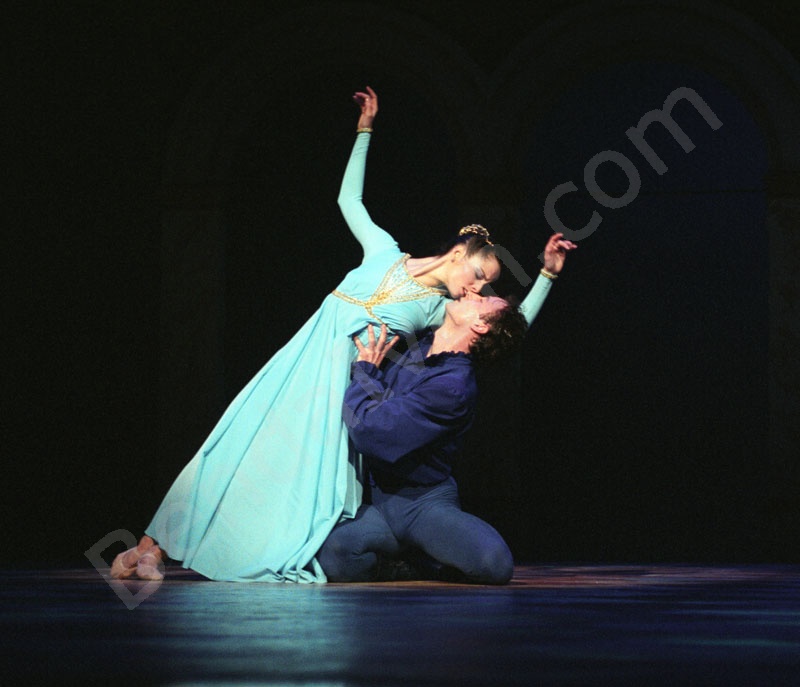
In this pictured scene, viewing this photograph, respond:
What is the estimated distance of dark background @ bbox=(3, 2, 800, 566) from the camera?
649 centimetres

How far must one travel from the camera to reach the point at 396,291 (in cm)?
378

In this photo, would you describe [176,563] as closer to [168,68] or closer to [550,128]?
[168,68]

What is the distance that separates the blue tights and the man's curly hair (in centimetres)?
37

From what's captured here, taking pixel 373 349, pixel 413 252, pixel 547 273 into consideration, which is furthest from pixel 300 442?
pixel 413 252

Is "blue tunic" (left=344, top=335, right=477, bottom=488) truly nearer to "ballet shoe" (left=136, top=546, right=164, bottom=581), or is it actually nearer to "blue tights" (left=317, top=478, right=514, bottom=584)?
"blue tights" (left=317, top=478, right=514, bottom=584)

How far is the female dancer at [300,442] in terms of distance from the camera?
360 centimetres

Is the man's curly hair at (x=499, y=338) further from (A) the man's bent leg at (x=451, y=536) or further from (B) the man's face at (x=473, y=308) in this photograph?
(A) the man's bent leg at (x=451, y=536)

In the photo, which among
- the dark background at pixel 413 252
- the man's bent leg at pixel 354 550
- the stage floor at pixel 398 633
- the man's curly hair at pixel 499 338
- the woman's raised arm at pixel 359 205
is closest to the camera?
the stage floor at pixel 398 633

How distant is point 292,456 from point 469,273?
73 cm

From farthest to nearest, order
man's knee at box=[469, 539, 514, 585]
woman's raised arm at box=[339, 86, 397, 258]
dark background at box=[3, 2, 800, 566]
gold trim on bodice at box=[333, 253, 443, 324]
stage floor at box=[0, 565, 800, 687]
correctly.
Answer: dark background at box=[3, 2, 800, 566] → woman's raised arm at box=[339, 86, 397, 258] → gold trim on bodice at box=[333, 253, 443, 324] → man's knee at box=[469, 539, 514, 585] → stage floor at box=[0, 565, 800, 687]

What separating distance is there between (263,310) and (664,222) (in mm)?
2365

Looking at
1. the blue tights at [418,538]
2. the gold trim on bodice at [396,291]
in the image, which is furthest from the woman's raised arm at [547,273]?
the blue tights at [418,538]

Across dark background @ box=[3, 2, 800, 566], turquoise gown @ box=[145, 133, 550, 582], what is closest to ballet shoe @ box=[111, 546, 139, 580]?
turquoise gown @ box=[145, 133, 550, 582]

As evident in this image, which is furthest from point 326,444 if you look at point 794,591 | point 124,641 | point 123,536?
point 123,536
